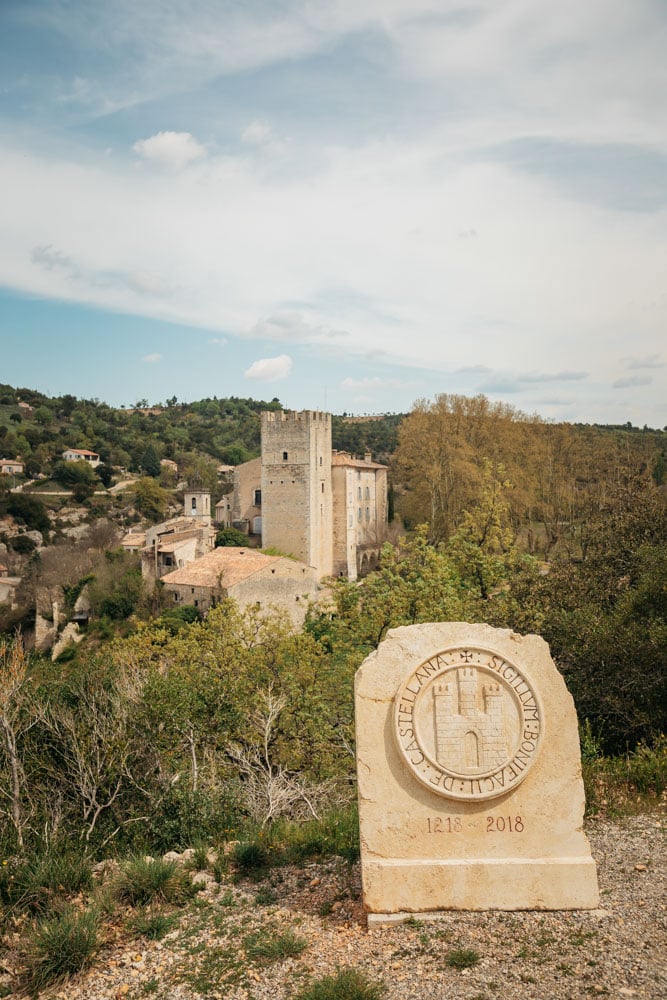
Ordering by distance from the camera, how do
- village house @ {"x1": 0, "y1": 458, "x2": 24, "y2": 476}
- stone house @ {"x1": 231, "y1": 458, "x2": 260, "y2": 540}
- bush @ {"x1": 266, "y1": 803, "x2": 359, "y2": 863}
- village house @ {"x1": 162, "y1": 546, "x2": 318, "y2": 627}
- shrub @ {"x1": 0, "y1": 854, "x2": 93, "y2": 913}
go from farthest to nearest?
1. village house @ {"x1": 0, "y1": 458, "x2": 24, "y2": 476}
2. stone house @ {"x1": 231, "y1": 458, "x2": 260, "y2": 540}
3. village house @ {"x1": 162, "y1": 546, "x2": 318, "y2": 627}
4. bush @ {"x1": 266, "y1": 803, "x2": 359, "y2": 863}
5. shrub @ {"x1": 0, "y1": 854, "x2": 93, "y2": 913}

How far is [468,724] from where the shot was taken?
614cm

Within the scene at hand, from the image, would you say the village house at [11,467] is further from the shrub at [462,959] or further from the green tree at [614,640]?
the shrub at [462,959]

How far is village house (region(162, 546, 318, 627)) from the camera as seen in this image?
34.8 m

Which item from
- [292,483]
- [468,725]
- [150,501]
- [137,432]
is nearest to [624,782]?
[468,725]

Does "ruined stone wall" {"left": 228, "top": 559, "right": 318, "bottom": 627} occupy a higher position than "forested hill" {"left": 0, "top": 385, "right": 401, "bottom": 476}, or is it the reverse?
"forested hill" {"left": 0, "top": 385, "right": 401, "bottom": 476}

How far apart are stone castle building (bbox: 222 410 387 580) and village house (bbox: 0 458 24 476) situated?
4242cm

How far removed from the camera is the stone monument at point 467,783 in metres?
5.98

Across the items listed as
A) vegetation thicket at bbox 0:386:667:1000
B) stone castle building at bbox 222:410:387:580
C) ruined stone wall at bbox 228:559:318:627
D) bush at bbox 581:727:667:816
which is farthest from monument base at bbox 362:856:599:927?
stone castle building at bbox 222:410:387:580

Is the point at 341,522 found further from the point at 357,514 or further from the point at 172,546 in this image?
the point at 172,546

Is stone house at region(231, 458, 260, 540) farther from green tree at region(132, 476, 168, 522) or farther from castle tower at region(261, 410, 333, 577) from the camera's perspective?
green tree at region(132, 476, 168, 522)

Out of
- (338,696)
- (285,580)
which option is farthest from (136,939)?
(285,580)

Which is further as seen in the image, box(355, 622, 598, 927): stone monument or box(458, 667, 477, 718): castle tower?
box(458, 667, 477, 718): castle tower

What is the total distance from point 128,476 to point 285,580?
57428 millimetres

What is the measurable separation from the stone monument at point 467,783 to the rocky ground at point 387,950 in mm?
218
